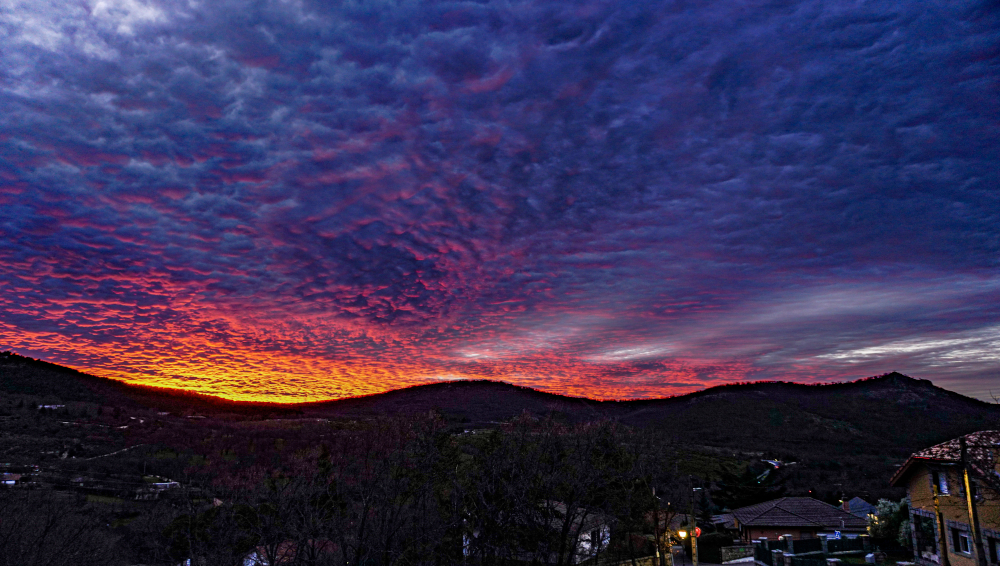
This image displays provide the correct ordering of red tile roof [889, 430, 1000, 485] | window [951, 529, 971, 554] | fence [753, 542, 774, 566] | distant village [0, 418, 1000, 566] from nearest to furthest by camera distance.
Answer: red tile roof [889, 430, 1000, 485]
distant village [0, 418, 1000, 566]
window [951, 529, 971, 554]
fence [753, 542, 774, 566]

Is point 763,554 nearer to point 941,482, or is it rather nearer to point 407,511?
point 941,482

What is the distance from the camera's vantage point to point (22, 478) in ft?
208

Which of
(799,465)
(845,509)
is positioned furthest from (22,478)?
(799,465)

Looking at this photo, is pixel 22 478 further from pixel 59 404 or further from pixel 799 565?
pixel 799 565

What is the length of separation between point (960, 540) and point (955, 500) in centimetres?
232

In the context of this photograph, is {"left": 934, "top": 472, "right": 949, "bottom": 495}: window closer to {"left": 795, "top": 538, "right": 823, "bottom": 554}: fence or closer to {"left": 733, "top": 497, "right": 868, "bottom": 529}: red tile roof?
{"left": 795, "top": 538, "right": 823, "bottom": 554}: fence

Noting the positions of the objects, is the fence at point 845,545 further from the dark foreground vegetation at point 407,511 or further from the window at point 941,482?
the window at point 941,482

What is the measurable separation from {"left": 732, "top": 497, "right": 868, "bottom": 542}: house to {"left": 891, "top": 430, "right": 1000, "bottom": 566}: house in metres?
20.5

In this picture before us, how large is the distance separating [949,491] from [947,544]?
2988 mm

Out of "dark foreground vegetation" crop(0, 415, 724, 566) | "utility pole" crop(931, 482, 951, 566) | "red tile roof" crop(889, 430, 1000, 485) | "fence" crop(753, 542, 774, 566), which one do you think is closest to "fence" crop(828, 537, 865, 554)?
"fence" crop(753, 542, 774, 566)

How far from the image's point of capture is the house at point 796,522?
181 feet

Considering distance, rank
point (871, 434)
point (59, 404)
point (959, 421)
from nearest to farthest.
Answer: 1. point (59, 404)
2. point (959, 421)
3. point (871, 434)

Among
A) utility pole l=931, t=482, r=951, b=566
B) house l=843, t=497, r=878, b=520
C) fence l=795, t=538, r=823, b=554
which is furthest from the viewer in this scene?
house l=843, t=497, r=878, b=520

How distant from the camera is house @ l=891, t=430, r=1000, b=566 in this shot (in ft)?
86.6
